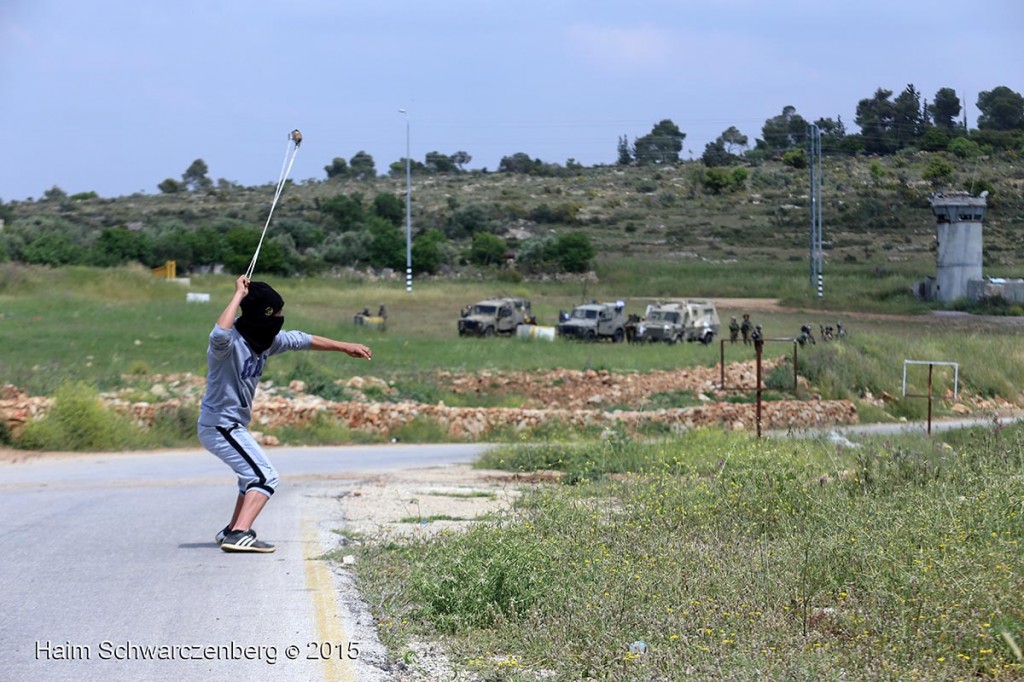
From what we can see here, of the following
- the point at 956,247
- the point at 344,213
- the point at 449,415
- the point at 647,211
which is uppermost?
the point at 647,211

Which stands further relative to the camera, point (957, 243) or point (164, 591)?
point (957, 243)

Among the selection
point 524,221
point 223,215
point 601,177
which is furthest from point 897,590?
point 601,177

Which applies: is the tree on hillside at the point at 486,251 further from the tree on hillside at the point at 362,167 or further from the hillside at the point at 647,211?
the tree on hillside at the point at 362,167

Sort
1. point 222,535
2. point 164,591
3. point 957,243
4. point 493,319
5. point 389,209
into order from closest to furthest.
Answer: point 164,591
point 222,535
point 493,319
point 957,243
point 389,209

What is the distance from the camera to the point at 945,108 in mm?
85562

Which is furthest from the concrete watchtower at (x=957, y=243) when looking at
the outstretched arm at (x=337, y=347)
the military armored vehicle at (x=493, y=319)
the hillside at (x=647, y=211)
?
the outstretched arm at (x=337, y=347)

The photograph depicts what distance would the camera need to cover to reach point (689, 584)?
736 cm

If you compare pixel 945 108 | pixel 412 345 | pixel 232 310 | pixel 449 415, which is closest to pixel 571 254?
pixel 945 108

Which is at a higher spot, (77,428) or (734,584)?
(734,584)

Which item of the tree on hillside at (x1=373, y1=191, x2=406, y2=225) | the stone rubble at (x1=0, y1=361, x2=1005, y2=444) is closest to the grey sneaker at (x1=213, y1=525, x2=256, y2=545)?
the stone rubble at (x1=0, y1=361, x2=1005, y2=444)

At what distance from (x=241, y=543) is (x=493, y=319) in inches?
1508

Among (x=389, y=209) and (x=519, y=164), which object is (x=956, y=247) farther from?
(x=519, y=164)

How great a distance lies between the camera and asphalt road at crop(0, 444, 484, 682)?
20.7ft

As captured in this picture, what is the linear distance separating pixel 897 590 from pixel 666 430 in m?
16.3
